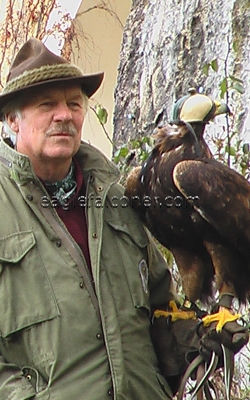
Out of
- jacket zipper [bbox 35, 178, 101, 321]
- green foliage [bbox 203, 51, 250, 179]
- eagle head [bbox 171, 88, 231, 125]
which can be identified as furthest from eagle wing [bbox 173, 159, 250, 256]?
green foliage [bbox 203, 51, 250, 179]

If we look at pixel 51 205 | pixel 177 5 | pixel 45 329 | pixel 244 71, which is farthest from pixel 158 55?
pixel 45 329

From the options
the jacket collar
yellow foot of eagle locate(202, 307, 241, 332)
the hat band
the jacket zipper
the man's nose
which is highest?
the hat band

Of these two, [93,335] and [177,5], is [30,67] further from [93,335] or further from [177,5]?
[177,5]

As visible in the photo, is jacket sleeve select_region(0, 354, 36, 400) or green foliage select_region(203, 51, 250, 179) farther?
green foliage select_region(203, 51, 250, 179)

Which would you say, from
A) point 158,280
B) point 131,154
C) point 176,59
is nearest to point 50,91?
point 158,280

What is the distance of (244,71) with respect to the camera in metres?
5.46

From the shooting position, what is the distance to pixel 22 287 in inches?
126

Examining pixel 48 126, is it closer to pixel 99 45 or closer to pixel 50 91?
pixel 50 91

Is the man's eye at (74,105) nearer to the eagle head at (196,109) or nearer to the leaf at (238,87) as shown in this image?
the eagle head at (196,109)

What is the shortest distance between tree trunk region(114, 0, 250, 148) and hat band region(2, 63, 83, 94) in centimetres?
181

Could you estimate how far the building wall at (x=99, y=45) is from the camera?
8.01 metres

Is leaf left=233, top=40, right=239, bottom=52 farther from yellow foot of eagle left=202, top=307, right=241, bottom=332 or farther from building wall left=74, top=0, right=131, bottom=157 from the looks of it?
building wall left=74, top=0, right=131, bottom=157

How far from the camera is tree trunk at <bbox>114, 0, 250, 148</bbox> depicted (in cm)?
550

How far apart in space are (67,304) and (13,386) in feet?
1.16
